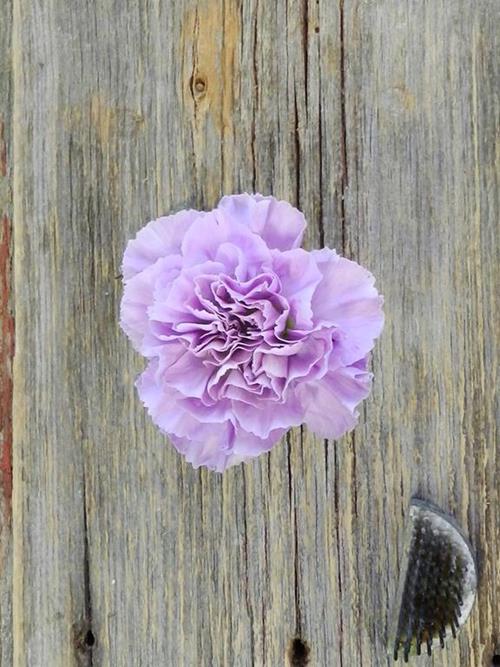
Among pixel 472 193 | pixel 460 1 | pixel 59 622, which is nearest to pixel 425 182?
pixel 472 193

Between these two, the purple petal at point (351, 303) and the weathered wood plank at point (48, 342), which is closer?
the purple petal at point (351, 303)

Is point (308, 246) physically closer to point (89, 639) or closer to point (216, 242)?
point (216, 242)

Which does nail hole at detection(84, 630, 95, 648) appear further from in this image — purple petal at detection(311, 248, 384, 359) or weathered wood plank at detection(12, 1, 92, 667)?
purple petal at detection(311, 248, 384, 359)

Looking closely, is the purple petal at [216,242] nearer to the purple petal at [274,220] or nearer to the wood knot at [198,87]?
the purple petal at [274,220]

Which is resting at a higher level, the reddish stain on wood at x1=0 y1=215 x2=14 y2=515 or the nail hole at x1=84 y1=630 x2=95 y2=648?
the reddish stain on wood at x1=0 y1=215 x2=14 y2=515

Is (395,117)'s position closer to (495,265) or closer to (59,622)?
(495,265)

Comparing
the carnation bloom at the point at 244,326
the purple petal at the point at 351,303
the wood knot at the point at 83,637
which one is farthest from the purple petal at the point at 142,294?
the wood knot at the point at 83,637

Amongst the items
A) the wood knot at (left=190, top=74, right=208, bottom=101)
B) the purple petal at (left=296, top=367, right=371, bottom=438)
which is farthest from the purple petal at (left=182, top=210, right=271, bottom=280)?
the wood knot at (left=190, top=74, right=208, bottom=101)
